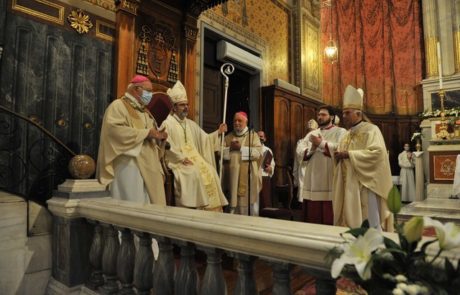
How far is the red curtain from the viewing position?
37.2 feet

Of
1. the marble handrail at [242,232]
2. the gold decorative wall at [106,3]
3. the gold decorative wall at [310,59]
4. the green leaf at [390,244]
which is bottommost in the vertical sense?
the marble handrail at [242,232]

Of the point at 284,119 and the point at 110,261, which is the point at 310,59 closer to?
the point at 284,119

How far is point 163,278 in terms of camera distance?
1.62 m

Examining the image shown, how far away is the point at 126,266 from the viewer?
6.07 ft

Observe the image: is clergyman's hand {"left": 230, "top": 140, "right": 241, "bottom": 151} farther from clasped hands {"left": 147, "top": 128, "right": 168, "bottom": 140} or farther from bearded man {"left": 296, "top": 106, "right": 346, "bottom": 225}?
clasped hands {"left": 147, "top": 128, "right": 168, "bottom": 140}

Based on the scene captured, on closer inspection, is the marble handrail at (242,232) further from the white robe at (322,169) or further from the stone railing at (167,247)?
the white robe at (322,169)

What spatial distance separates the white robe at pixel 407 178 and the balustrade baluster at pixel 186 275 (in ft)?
30.7

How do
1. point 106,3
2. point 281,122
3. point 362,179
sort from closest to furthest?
point 362,179, point 106,3, point 281,122

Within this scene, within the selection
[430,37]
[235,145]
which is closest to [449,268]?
[235,145]

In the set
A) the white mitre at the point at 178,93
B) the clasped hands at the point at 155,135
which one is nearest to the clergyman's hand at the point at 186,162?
the clasped hands at the point at 155,135

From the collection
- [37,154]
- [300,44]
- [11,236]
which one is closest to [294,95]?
[300,44]

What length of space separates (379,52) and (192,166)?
35.5 ft

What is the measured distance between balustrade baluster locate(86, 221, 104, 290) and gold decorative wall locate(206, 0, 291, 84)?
5142 millimetres

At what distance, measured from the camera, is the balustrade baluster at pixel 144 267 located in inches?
68.7
